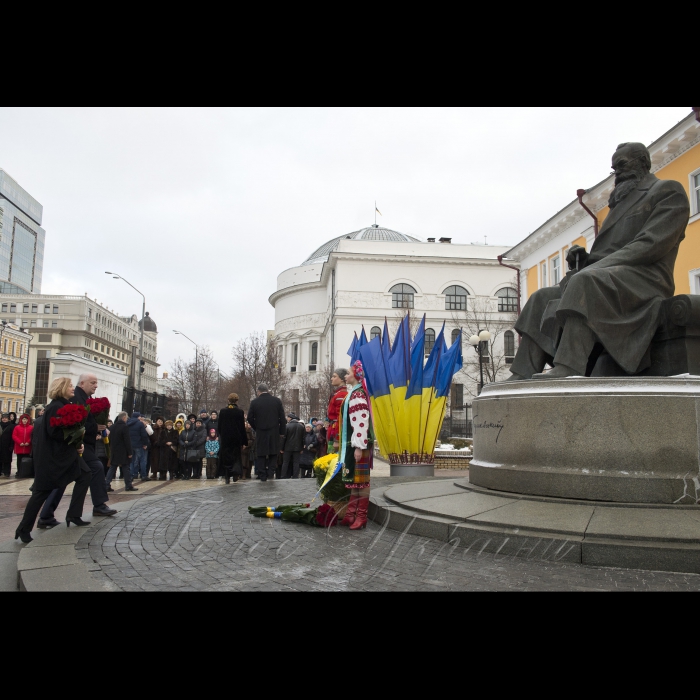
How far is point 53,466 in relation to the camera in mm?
Result: 5855

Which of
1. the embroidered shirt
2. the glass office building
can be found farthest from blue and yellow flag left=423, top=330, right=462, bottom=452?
the glass office building

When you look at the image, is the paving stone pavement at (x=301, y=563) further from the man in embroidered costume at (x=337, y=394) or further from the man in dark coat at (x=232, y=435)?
the man in dark coat at (x=232, y=435)

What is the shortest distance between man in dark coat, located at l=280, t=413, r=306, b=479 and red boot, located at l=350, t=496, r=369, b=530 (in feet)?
26.0

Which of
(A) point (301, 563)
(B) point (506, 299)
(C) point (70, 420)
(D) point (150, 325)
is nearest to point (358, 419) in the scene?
(A) point (301, 563)

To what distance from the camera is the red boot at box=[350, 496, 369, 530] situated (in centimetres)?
596

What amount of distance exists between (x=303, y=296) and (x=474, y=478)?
208ft

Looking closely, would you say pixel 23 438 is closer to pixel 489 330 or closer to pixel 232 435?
pixel 232 435

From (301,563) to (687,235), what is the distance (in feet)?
69.9

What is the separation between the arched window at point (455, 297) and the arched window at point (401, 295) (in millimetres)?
3305

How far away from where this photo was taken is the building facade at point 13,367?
69.6m

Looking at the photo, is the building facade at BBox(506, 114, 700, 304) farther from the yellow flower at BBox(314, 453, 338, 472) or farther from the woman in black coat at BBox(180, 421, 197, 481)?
the yellow flower at BBox(314, 453, 338, 472)

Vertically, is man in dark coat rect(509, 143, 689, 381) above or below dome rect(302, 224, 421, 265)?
below

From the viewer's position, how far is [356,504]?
239 inches
